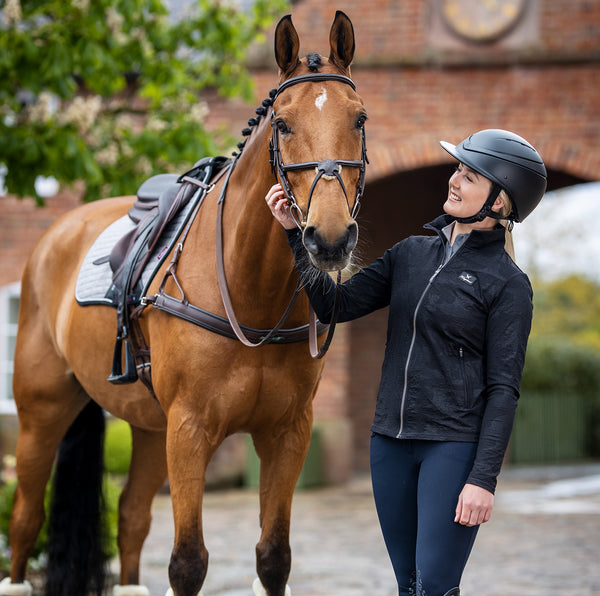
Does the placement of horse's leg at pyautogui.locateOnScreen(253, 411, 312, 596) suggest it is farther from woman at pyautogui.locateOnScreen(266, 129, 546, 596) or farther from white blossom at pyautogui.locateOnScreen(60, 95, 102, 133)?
white blossom at pyautogui.locateOnScreen(60, 95, 102, 133)

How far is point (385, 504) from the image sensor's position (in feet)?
9.83

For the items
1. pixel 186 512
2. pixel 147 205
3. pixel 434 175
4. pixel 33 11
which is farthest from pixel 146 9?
pixel 434 175

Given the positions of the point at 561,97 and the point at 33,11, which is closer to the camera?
the point at 33,11

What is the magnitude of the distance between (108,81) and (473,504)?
4883mm

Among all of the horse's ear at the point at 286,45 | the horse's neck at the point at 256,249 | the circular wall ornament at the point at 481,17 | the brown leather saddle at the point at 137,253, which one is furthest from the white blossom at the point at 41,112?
the circular wall ornament at the point at 481,17

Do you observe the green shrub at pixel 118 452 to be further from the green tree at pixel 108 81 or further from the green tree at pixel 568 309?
the green tree at pixel 568 309

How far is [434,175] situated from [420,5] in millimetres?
3098

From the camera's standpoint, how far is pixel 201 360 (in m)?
3.25

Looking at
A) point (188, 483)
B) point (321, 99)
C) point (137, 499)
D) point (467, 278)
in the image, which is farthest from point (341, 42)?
point (137, 499)

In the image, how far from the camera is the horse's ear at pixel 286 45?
2.89 m

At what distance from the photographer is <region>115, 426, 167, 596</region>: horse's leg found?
4539mm

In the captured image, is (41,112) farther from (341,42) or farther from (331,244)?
(331,244)

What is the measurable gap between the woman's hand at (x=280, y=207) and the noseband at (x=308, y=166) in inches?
1.4

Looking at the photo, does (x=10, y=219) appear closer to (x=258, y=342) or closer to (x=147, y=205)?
(x=147, y=205)
